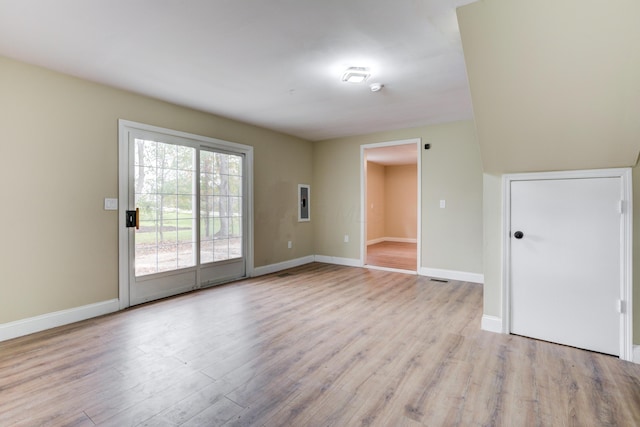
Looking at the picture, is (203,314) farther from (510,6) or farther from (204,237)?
(510,6)

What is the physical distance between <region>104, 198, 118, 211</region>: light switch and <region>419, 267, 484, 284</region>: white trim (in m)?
4.57

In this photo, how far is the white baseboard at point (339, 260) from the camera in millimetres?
5924

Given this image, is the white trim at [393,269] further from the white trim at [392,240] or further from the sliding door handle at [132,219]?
the sliding door handle at [132,219]

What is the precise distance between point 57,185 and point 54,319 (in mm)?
1342

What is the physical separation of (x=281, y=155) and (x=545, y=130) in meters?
4.15

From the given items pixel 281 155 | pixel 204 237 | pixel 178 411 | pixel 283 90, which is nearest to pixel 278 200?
pixel 281 155

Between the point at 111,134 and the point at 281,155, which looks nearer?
the point at 111,134

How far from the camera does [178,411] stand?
5.76ft

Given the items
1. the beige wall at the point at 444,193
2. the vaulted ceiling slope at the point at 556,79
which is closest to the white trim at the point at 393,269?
the beige wall at the point at 444,193

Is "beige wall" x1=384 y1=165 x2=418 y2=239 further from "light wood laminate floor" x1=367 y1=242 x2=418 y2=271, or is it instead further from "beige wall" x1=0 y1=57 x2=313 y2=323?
"beige wall" x1=0 y1=57 x2=313 y2=323

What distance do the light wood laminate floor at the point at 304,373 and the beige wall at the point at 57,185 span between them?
1.37 ft

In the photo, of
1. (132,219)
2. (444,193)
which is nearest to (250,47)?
Result: (132,219)

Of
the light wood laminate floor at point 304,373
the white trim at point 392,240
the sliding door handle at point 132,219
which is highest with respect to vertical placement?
the sliding door handle at point 132,219

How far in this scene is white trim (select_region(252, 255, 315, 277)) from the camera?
5184 mm
